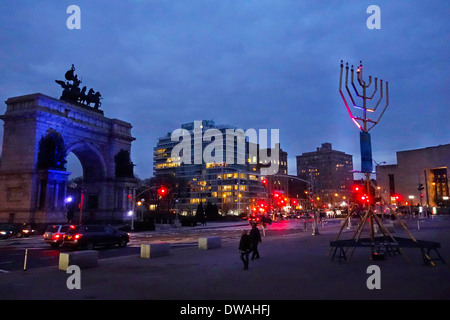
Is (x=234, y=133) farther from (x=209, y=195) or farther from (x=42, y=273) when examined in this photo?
(x=42, y=273)

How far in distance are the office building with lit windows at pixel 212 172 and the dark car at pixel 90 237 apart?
97.0 meters

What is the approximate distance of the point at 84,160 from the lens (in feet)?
206

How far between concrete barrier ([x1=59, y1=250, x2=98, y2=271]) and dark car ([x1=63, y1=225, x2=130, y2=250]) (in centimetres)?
975

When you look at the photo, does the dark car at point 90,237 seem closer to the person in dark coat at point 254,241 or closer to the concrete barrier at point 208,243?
the concrete barrier at point 208,243

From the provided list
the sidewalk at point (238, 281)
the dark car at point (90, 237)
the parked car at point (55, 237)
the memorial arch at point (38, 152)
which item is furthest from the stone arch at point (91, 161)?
the sidewalk at point (238, 281)

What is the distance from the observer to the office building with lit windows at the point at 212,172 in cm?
13675

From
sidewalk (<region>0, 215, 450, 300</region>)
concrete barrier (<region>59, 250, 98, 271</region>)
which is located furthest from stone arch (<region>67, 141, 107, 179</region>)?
sidewalk (<region>0, 215, 450, 300</region>)

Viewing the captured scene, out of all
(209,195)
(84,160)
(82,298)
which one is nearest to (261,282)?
(82,298)

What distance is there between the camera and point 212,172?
144 meters

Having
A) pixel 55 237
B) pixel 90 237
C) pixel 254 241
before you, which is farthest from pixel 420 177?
pixel 55 237

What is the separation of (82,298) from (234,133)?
149 m

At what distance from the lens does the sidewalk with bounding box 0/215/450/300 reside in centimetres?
936

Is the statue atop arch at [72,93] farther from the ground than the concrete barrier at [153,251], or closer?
farther from the ground

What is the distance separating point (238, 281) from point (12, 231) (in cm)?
3593
